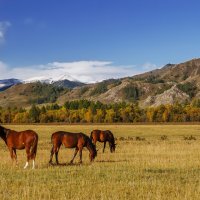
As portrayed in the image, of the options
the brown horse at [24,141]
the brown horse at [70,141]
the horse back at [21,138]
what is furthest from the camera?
the brown horse at [70,141]

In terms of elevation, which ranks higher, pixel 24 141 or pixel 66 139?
pixel 24 141

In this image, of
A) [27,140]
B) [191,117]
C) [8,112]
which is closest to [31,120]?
[8,112]

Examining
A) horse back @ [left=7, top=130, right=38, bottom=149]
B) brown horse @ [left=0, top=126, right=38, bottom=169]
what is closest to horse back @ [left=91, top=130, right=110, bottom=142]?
brown horse @ [left=0, top=126, right=38, bottom=169]

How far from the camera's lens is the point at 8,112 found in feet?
585

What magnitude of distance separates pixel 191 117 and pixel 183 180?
148 meters

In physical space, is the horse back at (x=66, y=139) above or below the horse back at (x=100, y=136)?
above

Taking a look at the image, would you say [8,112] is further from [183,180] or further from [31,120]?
[183,180]

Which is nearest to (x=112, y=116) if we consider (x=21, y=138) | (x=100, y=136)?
(x=100, y=136)

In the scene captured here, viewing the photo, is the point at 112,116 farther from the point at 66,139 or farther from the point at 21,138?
the point at 21,138

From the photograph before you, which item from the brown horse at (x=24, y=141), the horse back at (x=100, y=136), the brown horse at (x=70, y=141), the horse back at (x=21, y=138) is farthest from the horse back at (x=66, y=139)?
the horse back at (x=100, y=136)

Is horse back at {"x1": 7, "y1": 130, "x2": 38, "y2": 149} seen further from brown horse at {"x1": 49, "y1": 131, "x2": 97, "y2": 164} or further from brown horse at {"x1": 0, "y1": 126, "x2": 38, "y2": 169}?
brown horse at {"x1": 49, "y1": 131, "x2": 97, "y2": 164}

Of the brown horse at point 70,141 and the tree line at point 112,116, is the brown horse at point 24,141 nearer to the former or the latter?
the brown horse at point 70,141

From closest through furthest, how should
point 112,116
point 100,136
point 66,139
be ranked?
point 66,139
point 100,136
point 112,116

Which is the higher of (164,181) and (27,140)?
(27,140)
